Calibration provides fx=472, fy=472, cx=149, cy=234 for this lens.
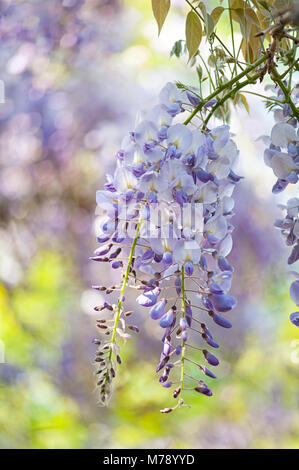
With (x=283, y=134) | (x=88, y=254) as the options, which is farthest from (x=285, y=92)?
(x=88, y=254)

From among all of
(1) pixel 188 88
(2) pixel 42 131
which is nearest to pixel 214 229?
(1) pixel 188 88

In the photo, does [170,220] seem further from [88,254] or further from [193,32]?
[88,254]

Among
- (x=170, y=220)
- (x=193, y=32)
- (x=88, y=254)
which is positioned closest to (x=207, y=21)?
(x=193, y=32)

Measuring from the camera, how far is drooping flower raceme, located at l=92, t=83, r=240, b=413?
10.9 inches

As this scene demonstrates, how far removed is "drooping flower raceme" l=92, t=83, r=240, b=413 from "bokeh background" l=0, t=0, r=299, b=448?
1.27 m

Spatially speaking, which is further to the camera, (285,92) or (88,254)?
(88,254)

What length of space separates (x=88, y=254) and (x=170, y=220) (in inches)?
56.6

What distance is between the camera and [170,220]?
28 centimetres

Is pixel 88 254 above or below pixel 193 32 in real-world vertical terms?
above

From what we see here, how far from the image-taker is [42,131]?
1.70 meters

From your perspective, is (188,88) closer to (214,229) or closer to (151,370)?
(214,229)

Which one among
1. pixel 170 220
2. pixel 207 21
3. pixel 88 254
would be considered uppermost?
pixel 88 254

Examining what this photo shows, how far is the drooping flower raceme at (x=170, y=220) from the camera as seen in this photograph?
28 cm

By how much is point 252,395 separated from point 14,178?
43.5 inches
